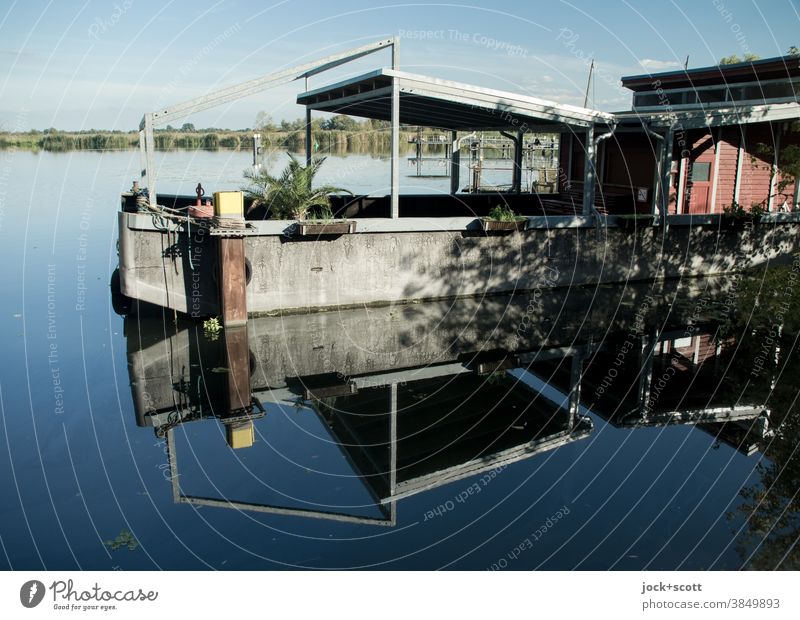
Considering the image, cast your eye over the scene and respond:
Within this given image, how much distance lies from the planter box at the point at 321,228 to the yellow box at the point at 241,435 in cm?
599

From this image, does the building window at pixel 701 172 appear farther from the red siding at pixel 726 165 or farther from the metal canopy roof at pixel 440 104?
the metal canopy roof at pixel 440 104

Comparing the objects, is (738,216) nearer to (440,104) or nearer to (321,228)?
(440,104)

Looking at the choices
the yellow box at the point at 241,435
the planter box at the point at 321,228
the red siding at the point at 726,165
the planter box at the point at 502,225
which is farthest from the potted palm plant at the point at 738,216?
the yellow box at the point at 241,435

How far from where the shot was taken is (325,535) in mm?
7516

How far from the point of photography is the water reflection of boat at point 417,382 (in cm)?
973

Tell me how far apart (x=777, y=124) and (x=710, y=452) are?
15.5 meters

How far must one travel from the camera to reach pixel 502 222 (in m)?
17.5

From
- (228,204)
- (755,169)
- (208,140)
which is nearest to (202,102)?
(228,204)

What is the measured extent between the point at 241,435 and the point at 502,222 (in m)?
9.61

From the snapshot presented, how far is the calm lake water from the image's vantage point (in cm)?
734

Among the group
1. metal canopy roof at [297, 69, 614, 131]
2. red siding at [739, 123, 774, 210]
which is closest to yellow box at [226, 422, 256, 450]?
metal canopy roof at [297, 69, 614, 131]

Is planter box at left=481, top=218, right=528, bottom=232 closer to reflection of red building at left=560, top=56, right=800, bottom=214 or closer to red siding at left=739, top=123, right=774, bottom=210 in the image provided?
reflection of red building at left=560, top=56, right=800, bottom=214

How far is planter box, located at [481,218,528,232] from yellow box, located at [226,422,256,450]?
8898mm

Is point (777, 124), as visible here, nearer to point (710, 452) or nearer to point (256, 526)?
point (710, 452)
